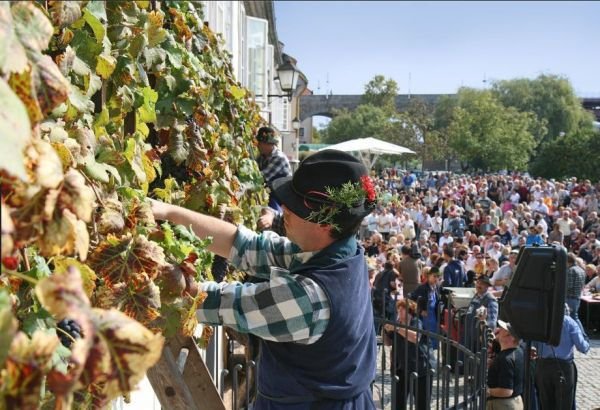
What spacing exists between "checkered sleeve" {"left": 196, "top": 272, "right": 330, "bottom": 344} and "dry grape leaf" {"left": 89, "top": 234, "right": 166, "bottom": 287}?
0.37 m

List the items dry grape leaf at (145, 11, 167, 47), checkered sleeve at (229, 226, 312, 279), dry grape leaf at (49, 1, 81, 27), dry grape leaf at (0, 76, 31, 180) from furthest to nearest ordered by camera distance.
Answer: checkered sleeve at (229, 226, 312, 279) → dry grape leaf at (145, 11, 167, 47) → dry grape leaf at (49, 1, 81, 27) → dry grape leaf at (0, 76, 31, 180)

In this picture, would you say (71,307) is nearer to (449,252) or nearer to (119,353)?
(119,353)

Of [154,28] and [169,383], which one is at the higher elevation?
[154,28]

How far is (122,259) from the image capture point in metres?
1.66

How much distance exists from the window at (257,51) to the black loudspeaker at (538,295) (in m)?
11.4

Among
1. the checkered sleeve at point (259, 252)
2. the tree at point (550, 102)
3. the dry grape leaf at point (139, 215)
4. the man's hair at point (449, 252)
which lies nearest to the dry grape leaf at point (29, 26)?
the dry grape leaf at point (139, 215)

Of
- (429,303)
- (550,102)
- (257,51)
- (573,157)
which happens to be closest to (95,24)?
(429,303)

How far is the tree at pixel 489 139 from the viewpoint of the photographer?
5444 centimetres

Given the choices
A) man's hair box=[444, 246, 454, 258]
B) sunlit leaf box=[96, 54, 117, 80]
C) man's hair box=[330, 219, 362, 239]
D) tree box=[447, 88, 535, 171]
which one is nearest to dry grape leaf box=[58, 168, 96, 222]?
sunlit leaf box=[96, 54, 117, 80]

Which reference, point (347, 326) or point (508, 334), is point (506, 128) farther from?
point (347, 326)

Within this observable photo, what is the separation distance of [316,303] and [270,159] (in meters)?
4.53

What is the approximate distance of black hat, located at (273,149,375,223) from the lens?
2121mm

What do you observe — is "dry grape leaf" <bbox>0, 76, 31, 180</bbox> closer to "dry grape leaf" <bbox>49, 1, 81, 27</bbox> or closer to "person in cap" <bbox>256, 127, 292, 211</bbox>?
"dry grape leaf" <bbox>49, 1, 81, 27</bbox>

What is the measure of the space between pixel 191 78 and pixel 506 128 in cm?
5595
